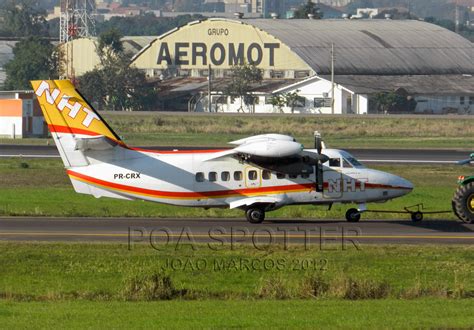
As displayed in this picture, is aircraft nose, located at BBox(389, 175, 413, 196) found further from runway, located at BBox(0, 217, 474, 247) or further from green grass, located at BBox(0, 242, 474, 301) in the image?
green grass, located at BBox(0, 242, 474, 301)

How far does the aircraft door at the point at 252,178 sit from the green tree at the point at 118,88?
9315cm

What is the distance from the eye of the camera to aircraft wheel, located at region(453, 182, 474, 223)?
1620 inches

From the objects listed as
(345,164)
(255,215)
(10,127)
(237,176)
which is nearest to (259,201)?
(255,215)

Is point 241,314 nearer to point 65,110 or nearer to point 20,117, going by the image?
point 65,110

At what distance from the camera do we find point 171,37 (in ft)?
466

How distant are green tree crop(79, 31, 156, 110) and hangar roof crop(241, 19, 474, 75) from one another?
573 inches

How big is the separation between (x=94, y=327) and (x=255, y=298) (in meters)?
6.00

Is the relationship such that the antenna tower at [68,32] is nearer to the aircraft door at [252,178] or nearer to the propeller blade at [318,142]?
the aircraft door at [252,178]

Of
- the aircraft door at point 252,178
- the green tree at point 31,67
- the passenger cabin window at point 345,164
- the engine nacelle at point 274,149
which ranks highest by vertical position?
the green tree at point 31,67

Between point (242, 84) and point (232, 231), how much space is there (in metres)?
91.6

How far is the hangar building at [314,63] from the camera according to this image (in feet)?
423

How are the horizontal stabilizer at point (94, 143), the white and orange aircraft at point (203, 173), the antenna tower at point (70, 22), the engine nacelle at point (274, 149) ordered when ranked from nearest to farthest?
the engine nacelle at point (274, 149), the horizontal stabilizer at point (94, 143), the white and orange aircraft at point (203, 173), the antenna tower at point (70, 22)

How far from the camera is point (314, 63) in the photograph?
133500mm

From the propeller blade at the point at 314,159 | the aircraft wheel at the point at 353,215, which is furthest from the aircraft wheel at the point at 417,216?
the propeller blade at the point at 314,159
